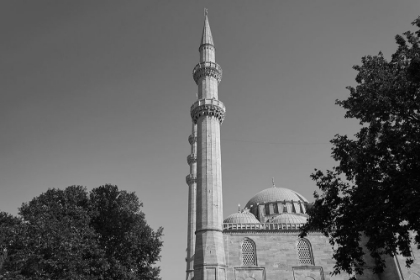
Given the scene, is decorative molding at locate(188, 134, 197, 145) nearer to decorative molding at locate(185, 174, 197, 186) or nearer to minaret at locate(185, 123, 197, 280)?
minaret at locate(185, 123, 197, 280)

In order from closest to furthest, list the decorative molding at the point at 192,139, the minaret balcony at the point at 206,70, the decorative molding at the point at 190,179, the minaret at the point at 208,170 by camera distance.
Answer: the minaret at the point at 208,170 < the minaret balcony at the point at 206,70 < the decorative molding at the point at 190,179 < the decorative molding at the point at 192,139

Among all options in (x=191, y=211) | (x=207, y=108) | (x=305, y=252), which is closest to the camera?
(x=305, y=252)

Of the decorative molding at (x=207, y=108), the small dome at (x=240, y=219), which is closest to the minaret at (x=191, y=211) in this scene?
the small dome at (x=240, y=219)

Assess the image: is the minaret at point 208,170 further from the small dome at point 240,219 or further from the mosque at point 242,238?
the small dome at point 240,219

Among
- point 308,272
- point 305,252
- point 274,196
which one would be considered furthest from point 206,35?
point 308,272

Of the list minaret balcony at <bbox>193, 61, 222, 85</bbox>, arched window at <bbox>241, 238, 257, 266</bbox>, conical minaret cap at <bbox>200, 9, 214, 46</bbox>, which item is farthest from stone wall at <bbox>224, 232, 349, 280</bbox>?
conical minaret cap at <bbox>200, 9, 214, 46</bbox>

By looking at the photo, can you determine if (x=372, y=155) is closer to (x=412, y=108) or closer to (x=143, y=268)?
(x=412, y=108)

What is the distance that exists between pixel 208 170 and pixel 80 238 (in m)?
11.2

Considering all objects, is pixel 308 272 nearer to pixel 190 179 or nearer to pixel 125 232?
pixel 125 232

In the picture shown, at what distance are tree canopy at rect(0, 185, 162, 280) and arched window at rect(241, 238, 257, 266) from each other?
8895mm

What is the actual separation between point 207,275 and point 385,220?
1363cm

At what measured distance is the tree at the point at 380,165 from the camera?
11.3m

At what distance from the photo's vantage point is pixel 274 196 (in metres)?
40.5

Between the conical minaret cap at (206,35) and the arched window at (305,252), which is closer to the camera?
the arched window at (305,252)
